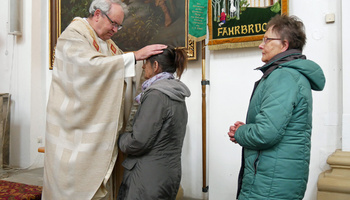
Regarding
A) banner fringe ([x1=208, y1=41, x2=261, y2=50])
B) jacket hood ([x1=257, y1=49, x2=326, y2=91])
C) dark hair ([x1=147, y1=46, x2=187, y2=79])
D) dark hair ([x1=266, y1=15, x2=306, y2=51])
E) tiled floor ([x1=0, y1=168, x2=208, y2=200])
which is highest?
banner fringe ([x1=208, y1=41, x2=261, y2=50])

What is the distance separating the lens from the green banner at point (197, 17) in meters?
3.17

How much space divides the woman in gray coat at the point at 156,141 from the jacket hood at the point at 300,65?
1.95 ft

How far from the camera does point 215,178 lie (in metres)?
3.16

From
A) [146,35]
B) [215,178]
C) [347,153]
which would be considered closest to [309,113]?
[347,153]

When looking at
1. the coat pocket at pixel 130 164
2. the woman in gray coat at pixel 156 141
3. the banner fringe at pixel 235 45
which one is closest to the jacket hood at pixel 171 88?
the woman in gray coat at pixel 156 141

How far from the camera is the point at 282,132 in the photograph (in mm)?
1406

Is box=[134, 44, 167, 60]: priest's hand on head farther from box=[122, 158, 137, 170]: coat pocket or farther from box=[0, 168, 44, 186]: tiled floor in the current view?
box=[0, 168, 44, 186]: tiled floor

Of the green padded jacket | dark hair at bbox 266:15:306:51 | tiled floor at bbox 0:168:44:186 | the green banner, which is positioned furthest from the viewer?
tiled floor at bbox 0:168:44:186

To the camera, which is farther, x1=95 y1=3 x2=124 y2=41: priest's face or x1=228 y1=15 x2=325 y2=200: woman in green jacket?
x1=95 y1=3 x2=124 y2=41: priest's face

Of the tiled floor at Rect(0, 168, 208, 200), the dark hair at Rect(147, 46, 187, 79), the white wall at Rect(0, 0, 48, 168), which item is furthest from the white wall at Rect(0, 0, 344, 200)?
the white wall at Rect(0, 0, 48, 168)

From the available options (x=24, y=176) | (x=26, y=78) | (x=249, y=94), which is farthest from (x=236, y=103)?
(x=26, y=78)

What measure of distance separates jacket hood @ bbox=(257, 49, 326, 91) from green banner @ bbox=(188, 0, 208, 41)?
171 centimetres

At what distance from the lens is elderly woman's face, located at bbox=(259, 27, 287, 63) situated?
159cm

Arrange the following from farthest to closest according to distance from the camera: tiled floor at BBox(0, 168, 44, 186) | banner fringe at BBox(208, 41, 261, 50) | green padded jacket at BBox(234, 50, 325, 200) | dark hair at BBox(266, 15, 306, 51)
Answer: tiled floor at BBox(0, 168, 44, 186) → banner fringe at BBox(208, 41, 261, 50) → dark hair at BBox(266, 15, 306, 51) → green padded jacket at BBox(234, 50, 325, 200)
